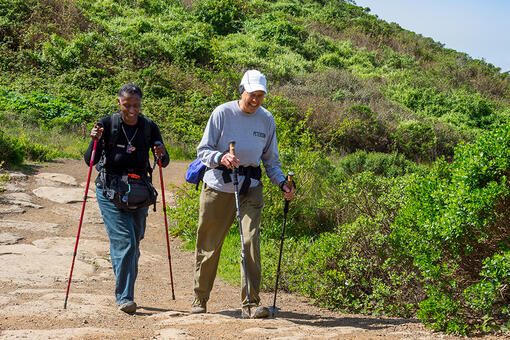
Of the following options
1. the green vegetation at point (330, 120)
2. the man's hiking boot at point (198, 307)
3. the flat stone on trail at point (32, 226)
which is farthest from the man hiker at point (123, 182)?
the flat stone on trail at point (32, 226)

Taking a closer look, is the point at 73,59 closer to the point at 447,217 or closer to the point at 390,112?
the point at 390,112

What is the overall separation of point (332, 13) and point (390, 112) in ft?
48.8

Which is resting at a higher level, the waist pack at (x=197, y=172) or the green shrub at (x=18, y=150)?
the waist pack at (x=197, y=172)

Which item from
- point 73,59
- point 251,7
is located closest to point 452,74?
point 251,7

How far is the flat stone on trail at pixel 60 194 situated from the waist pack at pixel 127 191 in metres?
5.75

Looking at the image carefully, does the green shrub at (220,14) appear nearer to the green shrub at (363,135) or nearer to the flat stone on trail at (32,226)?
the green shrub at (363,135)

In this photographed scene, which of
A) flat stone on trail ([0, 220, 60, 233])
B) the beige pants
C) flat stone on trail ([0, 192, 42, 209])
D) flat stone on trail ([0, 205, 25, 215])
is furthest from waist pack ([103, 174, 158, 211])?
flat stone on trail ([0, 192, 42, 209])

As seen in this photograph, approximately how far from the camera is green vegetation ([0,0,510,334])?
4336 millimetres

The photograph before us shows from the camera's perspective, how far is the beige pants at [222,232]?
498 cm

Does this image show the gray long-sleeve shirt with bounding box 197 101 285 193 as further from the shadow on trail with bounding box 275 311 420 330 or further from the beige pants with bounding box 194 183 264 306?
the shadow on trail with bounding box 275 311 420 330

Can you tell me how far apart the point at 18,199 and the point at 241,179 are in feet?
21.4

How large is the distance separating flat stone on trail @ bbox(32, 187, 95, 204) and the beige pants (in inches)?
241

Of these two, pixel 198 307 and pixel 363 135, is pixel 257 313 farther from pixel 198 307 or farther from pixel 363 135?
pixel 363 135

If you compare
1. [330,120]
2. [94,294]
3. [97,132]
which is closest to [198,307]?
[94,294]
